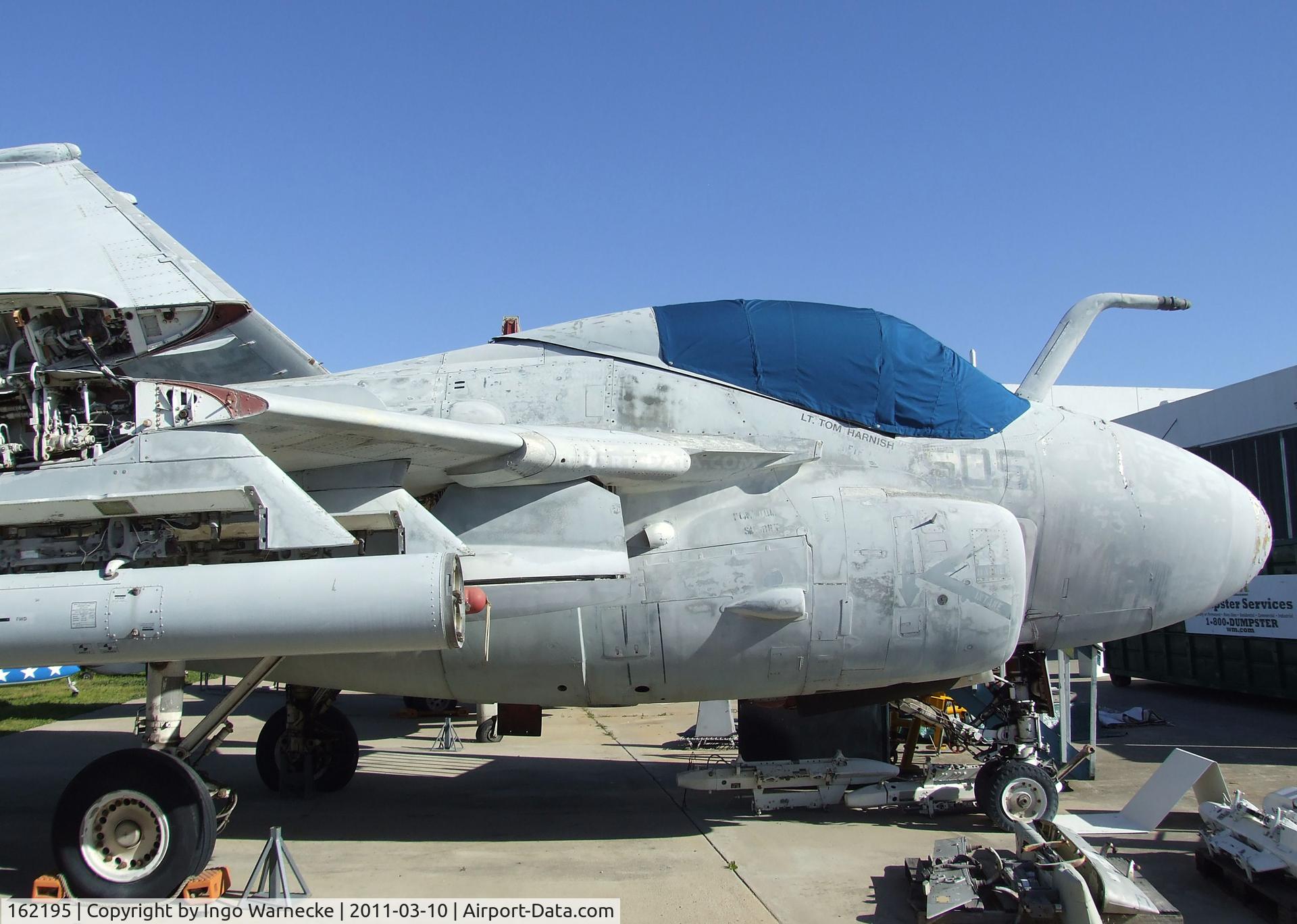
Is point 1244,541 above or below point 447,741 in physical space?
above

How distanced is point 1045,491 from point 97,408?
23.7ft

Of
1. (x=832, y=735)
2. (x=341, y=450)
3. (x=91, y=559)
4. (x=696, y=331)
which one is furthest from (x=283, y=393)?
(x=832, y=735)

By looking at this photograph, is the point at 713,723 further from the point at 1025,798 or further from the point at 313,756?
the point at 1025,798

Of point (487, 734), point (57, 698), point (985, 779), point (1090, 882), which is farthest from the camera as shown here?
point (57, 698)

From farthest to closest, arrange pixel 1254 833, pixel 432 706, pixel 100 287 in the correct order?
pixel 432 706 → pixel 100 287 → pixel 1254 833

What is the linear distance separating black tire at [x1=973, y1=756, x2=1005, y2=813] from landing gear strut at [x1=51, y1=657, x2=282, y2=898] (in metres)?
5.70

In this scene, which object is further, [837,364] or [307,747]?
[307,747]

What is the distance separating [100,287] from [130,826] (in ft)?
12.2

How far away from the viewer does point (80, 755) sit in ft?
40.2

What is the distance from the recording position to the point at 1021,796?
302 inches

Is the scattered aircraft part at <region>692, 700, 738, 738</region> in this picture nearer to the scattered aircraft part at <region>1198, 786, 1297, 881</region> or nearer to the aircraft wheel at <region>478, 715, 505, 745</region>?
the aircraft wheel at <region>478, 715, 505, 745</region>

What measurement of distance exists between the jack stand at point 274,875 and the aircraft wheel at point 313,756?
3803 mm

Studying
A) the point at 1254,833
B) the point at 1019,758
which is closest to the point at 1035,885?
the point at 1254,833

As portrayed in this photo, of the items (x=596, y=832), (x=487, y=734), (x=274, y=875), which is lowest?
(x=487, y=734)
